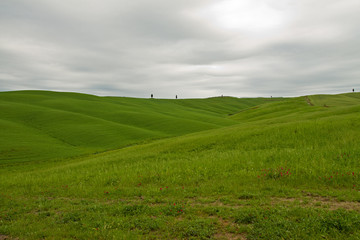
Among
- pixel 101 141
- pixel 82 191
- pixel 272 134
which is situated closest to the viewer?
pixel 82 191

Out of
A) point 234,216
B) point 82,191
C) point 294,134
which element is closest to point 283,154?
point 294,134

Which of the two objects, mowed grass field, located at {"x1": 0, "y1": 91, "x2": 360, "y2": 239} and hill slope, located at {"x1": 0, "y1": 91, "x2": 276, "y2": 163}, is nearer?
mowed grass field, located at {"x1": 0, "y1": 91, "x2": 360, "y2": 239}

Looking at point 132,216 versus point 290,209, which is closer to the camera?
point 290,209

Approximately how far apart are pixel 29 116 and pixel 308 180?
223 ft

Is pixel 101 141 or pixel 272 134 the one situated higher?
pixel 272 134

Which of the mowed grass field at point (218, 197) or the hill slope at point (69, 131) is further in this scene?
the hill slope at point (69, 131)

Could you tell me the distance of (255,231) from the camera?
22.0 ft

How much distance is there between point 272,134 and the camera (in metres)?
23.1

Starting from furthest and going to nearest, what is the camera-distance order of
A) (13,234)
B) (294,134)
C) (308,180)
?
(294,134), (308,180), (13,234)

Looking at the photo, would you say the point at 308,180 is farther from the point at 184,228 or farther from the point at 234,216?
the point at 184,228

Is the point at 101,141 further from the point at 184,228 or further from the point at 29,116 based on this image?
the point at 184,228

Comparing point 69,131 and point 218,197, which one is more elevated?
point 218,197

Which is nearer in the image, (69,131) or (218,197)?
(218,197)

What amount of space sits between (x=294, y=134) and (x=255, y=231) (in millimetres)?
17288
